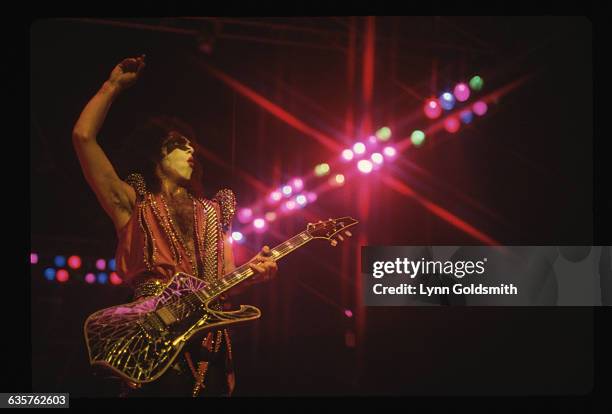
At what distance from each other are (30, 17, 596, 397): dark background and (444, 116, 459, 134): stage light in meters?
0.04

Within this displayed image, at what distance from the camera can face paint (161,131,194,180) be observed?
10.9ft

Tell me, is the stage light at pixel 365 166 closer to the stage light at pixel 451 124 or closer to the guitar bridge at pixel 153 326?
A: the stage light at pixel 451 124

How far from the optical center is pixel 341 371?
133 inches

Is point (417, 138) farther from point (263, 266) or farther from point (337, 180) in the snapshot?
point (263, 266)

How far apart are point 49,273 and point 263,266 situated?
42.8 inches

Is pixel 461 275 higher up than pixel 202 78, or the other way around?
pixel 202 78

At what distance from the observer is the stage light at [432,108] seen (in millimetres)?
3479

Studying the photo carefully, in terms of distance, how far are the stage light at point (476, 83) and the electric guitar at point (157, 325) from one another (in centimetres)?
151

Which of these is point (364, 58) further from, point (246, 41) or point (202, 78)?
point (202, 78)

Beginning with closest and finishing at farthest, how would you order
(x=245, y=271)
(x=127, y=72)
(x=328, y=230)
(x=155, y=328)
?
1. (x=155, y=328)
2. (x=245, y=271)
3. (x=328, y=230)
4. (x=127, y=72)

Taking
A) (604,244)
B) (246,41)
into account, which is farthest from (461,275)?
(246,41)

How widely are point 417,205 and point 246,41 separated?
116 centimetres

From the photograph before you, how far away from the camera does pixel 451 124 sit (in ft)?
11.5

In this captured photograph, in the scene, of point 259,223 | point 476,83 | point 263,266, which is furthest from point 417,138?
point 263,266
